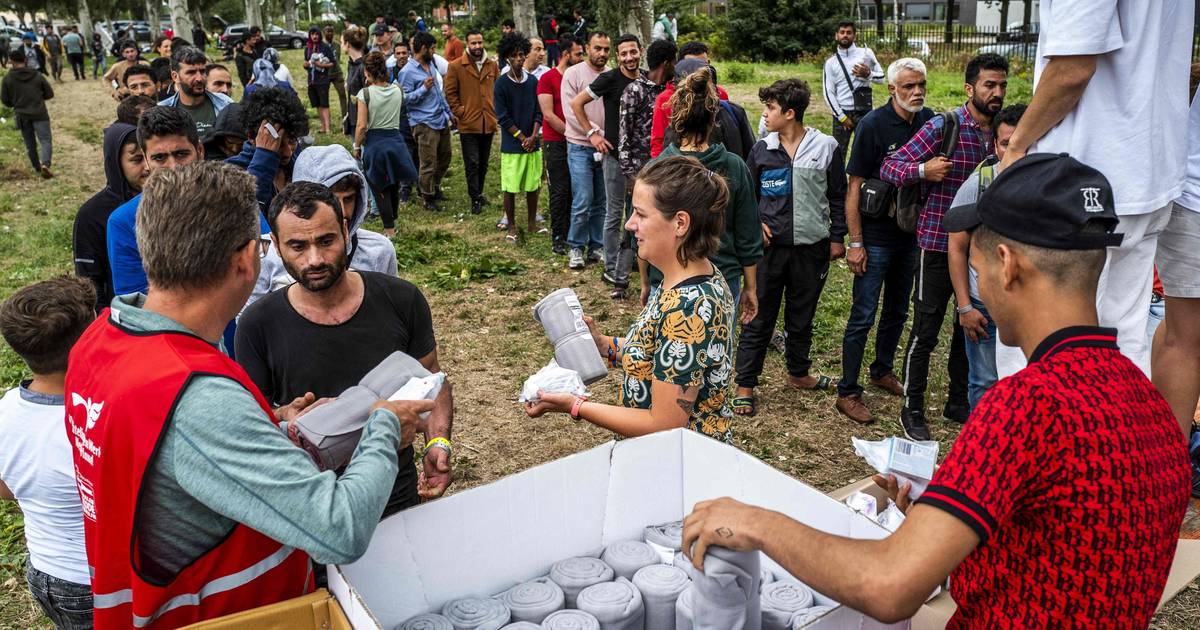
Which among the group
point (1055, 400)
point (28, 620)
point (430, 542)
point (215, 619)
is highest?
→ point (1055, 400)

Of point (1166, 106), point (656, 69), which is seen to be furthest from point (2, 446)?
point (656, 69)

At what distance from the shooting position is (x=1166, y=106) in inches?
118

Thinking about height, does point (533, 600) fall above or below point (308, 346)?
below

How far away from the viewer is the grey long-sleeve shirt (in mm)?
1755

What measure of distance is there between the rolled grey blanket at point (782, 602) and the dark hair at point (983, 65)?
3591 mm

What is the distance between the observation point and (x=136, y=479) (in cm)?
179

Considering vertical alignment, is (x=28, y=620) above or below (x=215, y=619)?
below

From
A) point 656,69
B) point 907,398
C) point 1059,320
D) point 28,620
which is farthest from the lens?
point 656,69

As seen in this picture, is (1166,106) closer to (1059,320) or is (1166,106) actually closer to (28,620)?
(1059,320)

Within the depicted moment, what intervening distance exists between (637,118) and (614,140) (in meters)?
0.74

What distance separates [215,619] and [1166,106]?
3202mm

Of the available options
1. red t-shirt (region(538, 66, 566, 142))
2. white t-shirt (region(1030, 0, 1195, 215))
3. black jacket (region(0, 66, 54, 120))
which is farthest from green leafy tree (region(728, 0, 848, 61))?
white t-shirt (region(1030, 0, 1195, 215))

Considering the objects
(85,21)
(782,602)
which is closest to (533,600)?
(782,602)

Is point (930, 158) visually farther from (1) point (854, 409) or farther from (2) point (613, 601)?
(2) point (613, 601)
